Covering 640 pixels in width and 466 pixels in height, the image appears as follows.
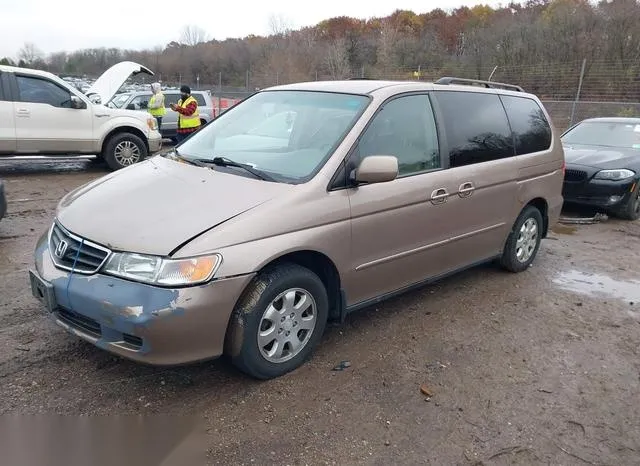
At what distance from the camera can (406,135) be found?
4.04 m

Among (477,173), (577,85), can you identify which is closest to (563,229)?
(477,173)

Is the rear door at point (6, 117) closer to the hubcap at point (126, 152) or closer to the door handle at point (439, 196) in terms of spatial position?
the hubcap at point (126, 152)

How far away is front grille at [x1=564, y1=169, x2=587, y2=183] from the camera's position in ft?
26.1

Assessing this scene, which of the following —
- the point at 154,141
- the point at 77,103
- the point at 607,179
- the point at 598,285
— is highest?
the point at 77,103

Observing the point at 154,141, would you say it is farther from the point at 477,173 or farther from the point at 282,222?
the point at 282,222

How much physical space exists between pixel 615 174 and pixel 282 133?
19.5ft

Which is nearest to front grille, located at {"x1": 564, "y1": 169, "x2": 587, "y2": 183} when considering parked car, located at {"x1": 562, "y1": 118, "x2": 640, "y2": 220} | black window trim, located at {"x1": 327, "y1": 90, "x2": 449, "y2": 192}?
parked car, located at {"x1": 562, "y1": 118, "x2": 640, "y2": 220}

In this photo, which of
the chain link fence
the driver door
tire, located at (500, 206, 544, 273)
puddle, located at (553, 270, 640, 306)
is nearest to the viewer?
puddle, located at (553, 270, 640, 306)

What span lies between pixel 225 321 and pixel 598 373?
2.50 m

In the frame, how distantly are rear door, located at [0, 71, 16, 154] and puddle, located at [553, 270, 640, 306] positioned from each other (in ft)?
29.1

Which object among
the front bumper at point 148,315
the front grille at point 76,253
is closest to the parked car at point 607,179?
the front bumper at point 148,315

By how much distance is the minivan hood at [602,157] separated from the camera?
8.01 m

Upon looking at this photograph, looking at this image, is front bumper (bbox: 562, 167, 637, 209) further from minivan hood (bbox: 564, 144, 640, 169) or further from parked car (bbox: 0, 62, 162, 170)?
parked car (bbox: 0, 62, 162, 170)

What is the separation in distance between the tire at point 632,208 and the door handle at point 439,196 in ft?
16.6
